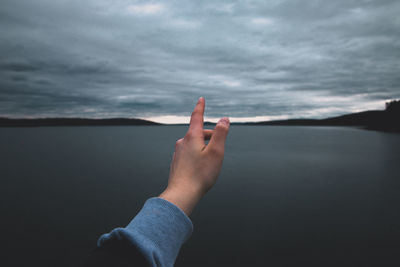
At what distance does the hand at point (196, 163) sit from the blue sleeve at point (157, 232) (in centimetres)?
9

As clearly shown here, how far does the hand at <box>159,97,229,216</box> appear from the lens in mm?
1275

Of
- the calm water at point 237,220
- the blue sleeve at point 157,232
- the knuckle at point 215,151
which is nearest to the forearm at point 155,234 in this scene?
the blue sleeve at point 157,232

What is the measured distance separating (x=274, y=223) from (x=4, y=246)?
1317 cm

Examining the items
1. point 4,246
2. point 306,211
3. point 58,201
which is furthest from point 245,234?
point 58,201

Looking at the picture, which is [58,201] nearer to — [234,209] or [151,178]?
[151,178]

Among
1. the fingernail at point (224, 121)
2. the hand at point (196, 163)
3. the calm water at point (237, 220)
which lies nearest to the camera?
the hand at point (196, 163)

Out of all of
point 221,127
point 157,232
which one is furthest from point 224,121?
point 157,232

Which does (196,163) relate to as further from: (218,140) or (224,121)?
(224,121)

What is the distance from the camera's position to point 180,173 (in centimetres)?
136

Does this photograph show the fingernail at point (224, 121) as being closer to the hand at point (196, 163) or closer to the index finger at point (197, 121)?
the hand at point (196, 163)

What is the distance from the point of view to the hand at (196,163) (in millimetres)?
1275

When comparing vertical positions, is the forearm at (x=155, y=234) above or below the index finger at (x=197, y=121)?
below

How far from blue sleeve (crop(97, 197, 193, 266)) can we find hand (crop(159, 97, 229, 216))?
9 cm

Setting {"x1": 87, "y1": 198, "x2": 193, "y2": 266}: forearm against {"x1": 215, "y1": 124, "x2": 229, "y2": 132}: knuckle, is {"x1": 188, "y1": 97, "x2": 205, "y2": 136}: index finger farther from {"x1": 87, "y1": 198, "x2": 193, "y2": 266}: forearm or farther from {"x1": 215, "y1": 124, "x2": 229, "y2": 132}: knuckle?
{"x1": 87, "y1": 198, "x2": 193, "y2": 266}: forearm
